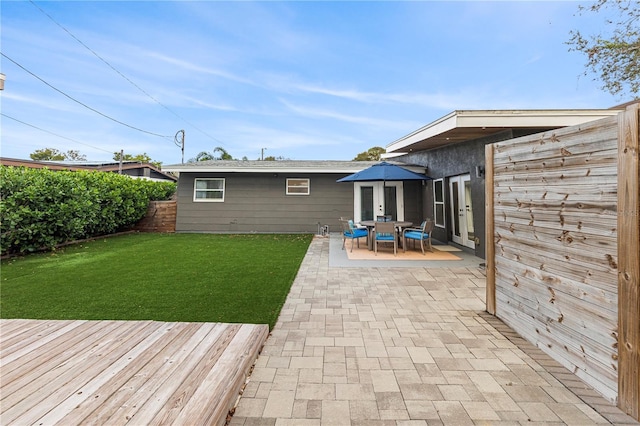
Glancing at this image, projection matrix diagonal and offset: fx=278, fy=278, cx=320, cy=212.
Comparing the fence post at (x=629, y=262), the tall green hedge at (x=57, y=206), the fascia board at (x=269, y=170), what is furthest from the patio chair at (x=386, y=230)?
the tall green hedge at (x=57, y=206)

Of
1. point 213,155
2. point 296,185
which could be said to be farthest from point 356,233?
point 213,155

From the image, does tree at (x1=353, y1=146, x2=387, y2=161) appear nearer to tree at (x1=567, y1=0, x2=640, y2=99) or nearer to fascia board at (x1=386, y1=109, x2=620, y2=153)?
tree at (x1=567, y1=0, x2=640, y2=99)

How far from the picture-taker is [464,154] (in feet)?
23.5

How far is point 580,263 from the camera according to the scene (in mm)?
2105

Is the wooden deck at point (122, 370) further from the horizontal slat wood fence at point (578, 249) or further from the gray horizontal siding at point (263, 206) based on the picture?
the gray horizontal siding at point (263, 206)

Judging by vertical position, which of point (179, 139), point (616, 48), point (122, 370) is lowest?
point (122, 370)

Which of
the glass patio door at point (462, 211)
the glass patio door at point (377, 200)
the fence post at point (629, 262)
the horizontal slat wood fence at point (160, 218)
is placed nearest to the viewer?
the fence post at point (629, 262)

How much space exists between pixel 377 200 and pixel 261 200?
464 centimetres

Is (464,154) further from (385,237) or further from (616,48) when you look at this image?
(616,48)

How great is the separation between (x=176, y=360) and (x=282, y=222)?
9.27 meters

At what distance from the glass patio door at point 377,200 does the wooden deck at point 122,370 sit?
803 centimetres

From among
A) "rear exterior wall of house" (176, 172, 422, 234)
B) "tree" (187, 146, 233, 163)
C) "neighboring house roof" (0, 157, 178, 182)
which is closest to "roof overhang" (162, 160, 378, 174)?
"rear exterior wall of house" (176, 172, 422, 234)

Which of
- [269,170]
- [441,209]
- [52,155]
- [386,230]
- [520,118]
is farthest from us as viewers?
[52,155]

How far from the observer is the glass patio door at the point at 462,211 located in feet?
23.6
